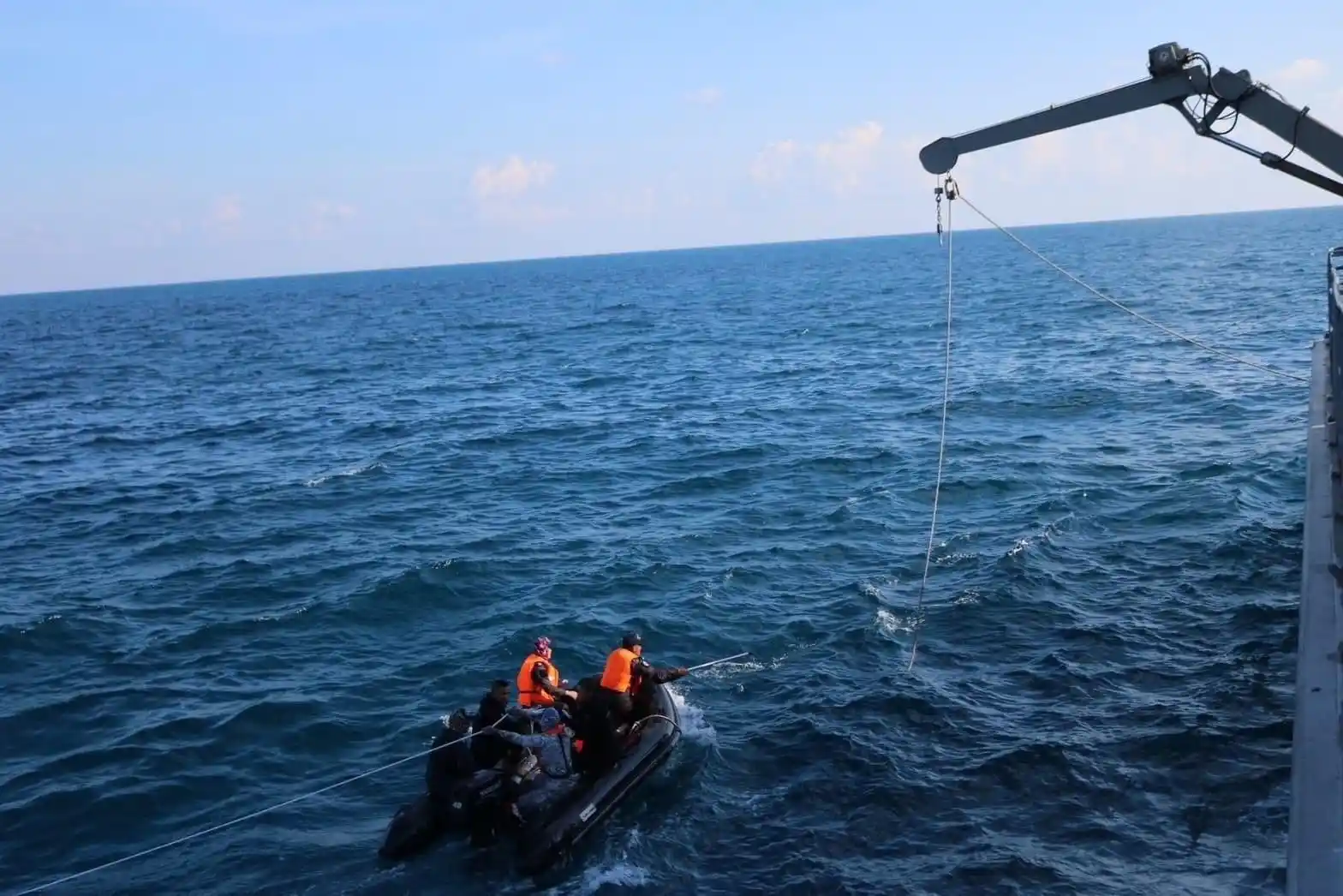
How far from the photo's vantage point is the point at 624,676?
1387cm

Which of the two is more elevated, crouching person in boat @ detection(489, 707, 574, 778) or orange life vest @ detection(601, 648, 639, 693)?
orange life vest @ detection(601, 648, 639, 693)

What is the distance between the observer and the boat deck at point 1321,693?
8.64 m

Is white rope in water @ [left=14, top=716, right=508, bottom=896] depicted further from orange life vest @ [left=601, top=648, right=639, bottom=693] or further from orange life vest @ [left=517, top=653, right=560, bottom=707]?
orange life vest @ [left=601, top=648, right=639, bottom=693]

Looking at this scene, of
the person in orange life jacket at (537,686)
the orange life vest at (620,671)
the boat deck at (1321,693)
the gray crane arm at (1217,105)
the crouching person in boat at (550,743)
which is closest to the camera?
the boat deck at (1321,693)

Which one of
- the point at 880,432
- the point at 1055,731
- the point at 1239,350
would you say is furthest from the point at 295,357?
the point at 1055,731

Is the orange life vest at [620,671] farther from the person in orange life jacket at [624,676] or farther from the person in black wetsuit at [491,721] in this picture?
the person in black wetsuit at [491,721]

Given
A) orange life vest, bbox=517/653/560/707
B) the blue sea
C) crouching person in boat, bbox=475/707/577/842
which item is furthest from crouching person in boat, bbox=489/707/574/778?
the blue sea

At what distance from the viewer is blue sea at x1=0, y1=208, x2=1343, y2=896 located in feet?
40.4

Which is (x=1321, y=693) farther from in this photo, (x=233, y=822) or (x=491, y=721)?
(x=233, y=822)

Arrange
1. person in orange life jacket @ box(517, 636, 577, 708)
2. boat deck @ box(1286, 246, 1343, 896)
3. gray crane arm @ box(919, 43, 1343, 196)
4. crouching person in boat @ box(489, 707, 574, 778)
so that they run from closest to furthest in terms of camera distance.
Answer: boat deck @ box(1286, 246, 1343, 896) < gray crane arm @ box(919, 43, 1343, 196) < crouching person in boat @ box(489, 707, 574, 778) < person in orange life jacket @ box(517, 636, 577, 708)

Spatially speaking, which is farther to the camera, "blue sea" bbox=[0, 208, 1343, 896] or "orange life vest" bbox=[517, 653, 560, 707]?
"orange life vest" bbox=[517, 653, 560, 707]

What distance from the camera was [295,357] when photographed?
223 ft

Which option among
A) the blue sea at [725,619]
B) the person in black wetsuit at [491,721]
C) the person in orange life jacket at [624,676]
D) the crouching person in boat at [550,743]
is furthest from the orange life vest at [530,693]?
the blue sea at [725,619]

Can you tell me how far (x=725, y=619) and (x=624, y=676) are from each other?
530 cm
